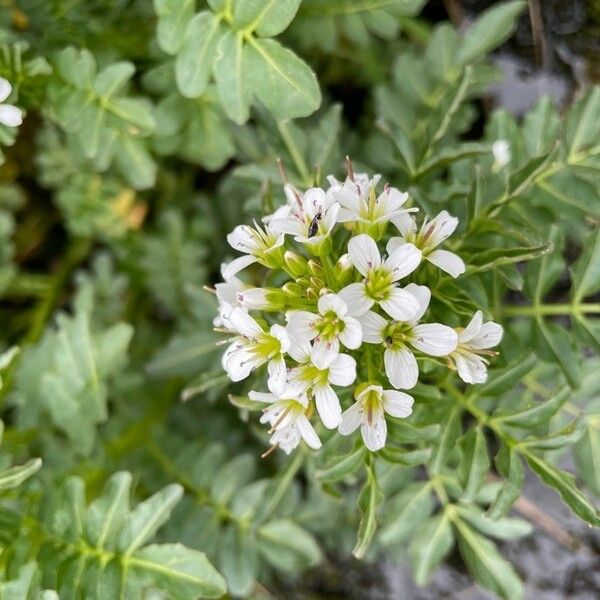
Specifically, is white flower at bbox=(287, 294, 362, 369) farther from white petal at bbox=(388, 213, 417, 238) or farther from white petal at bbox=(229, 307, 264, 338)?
white petal at bbox=(388, 213, 417, 238)

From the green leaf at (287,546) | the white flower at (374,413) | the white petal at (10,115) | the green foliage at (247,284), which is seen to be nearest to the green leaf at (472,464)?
the green foliage at (247,284)

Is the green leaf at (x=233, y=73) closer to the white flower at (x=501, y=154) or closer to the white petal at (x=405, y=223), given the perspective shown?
the white petal at (x=405, y=223)

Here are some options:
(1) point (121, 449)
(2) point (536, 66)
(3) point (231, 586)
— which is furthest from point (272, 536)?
(2) point (536, 66)

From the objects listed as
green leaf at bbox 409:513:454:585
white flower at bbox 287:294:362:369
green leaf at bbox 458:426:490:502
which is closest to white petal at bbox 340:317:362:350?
white flower at bbox 287:294:362:369

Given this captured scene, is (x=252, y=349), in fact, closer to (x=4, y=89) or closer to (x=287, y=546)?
(x=4, y=89)

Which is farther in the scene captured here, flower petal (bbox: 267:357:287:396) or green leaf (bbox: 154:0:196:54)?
green leaf (bbox: 154:0:196:54)

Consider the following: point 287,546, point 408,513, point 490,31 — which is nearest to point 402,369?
point 408,513
